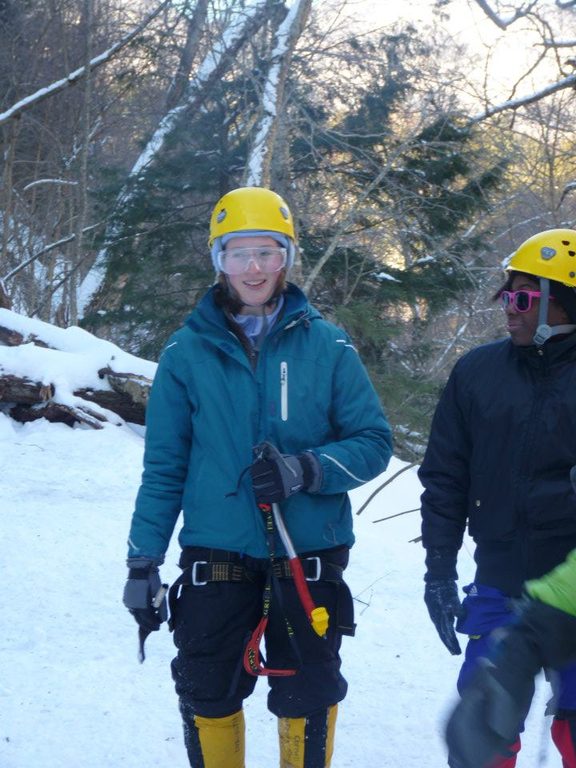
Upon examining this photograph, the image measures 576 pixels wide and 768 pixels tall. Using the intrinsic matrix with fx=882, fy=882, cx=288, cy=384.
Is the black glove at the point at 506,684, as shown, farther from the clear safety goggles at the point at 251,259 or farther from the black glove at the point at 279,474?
Result: the clear safety goggles at the point at 251,259

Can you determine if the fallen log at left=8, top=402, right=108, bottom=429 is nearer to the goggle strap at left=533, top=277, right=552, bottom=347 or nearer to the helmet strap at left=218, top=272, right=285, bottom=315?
the helmet strap at left=218, top=272, right=285, bottom=315

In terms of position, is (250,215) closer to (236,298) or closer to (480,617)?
(236,298)

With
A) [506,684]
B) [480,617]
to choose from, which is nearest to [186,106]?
[480,617]

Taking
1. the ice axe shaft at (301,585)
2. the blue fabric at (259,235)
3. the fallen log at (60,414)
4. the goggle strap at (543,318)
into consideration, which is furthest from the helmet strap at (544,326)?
the fallen log at (60,414)

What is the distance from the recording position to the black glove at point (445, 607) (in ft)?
8.20

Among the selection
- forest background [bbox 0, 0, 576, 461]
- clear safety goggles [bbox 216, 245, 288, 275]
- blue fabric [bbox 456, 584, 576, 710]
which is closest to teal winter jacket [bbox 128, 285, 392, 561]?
clear safety goggles [bbox 216, 245, 288, 275]

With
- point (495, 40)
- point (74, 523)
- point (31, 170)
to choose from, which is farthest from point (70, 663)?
point (31, 170)

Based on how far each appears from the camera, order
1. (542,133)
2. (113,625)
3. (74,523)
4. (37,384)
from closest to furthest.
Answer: (113,625) < (74,523) < (37,384) < (542,133)

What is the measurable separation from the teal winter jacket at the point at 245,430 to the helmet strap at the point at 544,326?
496 mm

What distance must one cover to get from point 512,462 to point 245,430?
73cm

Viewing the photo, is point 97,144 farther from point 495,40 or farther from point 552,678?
point 552,678

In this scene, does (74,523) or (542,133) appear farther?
(542,133)

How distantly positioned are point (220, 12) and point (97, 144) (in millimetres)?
5214

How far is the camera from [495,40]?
1170cm
